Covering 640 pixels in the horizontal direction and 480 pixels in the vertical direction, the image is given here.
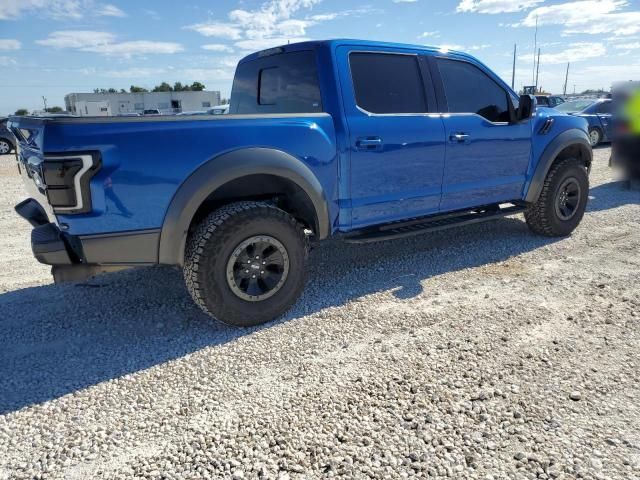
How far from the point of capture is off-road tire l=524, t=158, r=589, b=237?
5.07 metres

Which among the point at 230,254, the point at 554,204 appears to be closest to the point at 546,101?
the point at 554,204

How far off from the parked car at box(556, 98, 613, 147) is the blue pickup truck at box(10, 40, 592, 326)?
9338mm

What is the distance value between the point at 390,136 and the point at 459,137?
2.59 ft

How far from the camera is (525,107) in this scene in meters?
4.57

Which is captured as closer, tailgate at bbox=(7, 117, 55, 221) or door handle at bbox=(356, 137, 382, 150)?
tailgate at bbox=(7, 117, 55, 221)

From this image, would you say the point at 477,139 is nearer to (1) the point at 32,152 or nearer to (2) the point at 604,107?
(1) the point at 32,152

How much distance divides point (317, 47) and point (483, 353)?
A: 2524mm

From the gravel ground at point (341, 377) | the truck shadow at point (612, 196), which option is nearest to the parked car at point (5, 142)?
the gravel ground at point (341, 377)

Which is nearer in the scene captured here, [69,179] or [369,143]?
[69,179]

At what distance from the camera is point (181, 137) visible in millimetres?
2855

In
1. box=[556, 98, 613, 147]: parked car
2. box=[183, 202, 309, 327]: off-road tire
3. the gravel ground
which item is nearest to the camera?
the gravel ground

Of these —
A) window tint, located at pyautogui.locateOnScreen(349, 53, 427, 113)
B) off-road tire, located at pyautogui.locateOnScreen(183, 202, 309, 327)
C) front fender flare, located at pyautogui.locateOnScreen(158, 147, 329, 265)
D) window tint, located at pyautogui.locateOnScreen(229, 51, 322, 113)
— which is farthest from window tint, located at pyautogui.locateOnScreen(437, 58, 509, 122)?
off-road tire, located at pyautogui.locateOnScreen(183, 202, 309, 327)

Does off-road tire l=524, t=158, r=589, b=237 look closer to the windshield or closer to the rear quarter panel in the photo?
the rear quarter panel

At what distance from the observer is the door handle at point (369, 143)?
356cm
